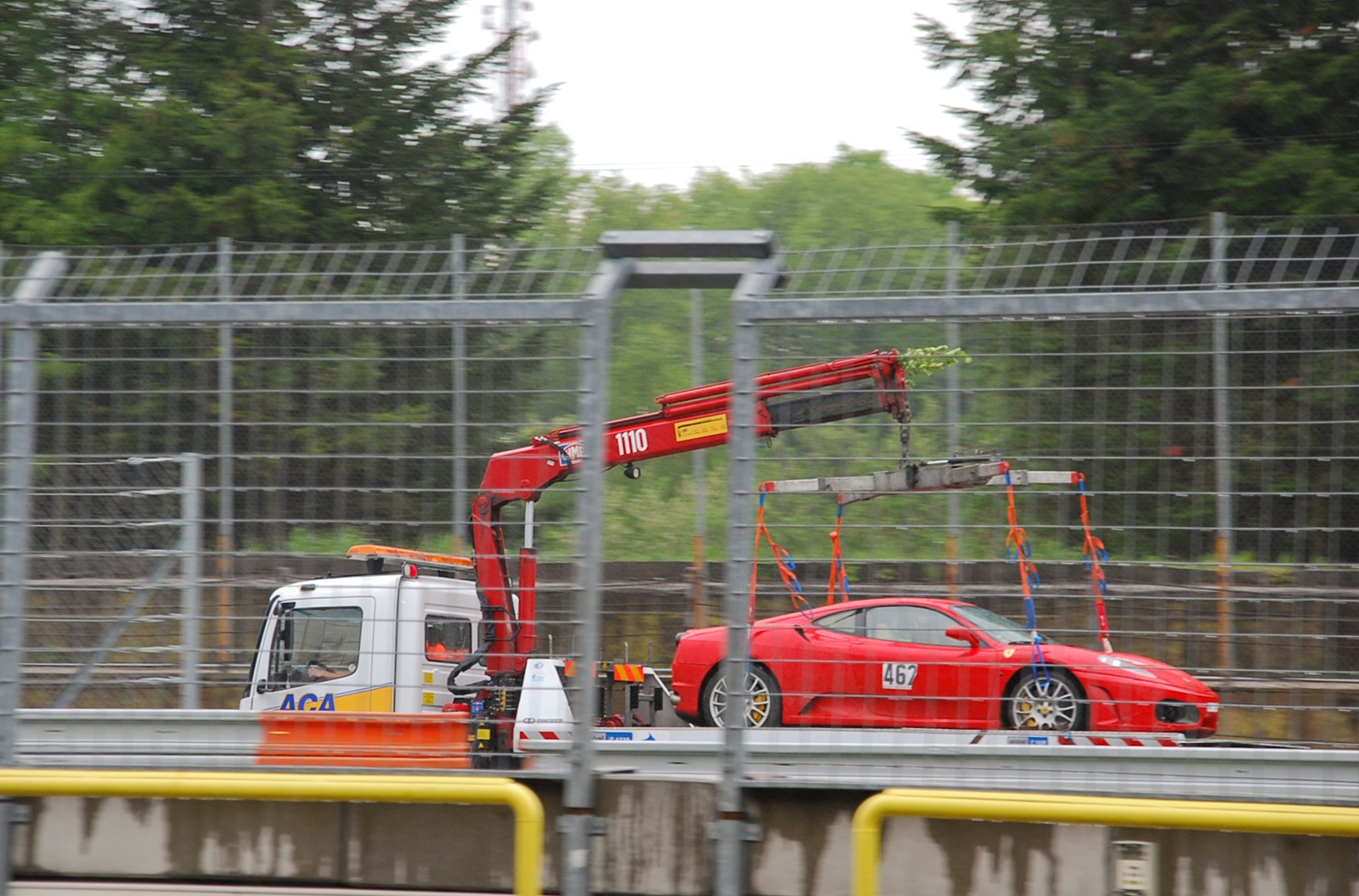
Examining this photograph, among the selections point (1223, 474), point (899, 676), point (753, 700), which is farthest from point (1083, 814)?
point (753, 700)

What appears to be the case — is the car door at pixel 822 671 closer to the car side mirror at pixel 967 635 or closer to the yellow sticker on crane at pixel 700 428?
the car side mirror at pixel 967 635

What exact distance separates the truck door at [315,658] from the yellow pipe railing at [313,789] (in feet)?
10.3

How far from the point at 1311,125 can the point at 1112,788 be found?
43.1 feet

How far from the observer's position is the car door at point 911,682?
4.24 metres

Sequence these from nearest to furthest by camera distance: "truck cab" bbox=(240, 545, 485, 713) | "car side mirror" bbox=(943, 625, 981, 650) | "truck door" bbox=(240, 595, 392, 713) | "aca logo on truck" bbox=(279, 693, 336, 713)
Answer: "car side mirror" bbox=(943, 625, 981, 650)
"truck cab" bbox=(240, 545, 485, 713)
"truck door" bbox=(240, 595, 392, 713)
"aca logo on truck" bbox=(279, 693, 336, 713)

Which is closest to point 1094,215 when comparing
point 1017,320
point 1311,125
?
point 1311,125

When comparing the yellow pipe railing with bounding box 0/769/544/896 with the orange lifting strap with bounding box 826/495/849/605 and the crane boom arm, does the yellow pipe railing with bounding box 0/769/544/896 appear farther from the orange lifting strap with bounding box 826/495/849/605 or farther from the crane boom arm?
the orange lifting strap with bounding box 826/495/849/605

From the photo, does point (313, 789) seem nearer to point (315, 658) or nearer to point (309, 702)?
point (315, 658)

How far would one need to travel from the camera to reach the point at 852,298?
4113 millimetres

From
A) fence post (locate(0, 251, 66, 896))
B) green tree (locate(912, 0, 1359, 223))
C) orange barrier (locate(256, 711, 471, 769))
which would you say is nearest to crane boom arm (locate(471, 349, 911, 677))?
orange barrier (locate(256, 711, 471, 769))

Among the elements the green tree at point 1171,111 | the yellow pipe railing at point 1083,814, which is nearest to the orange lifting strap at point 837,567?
the yellow pipe railing at point 1083,814

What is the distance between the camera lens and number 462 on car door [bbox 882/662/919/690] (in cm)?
446

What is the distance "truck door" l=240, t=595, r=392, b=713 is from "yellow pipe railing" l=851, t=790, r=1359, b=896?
423cm

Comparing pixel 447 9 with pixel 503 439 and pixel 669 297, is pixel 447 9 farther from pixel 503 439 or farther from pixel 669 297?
pixel 503 439
